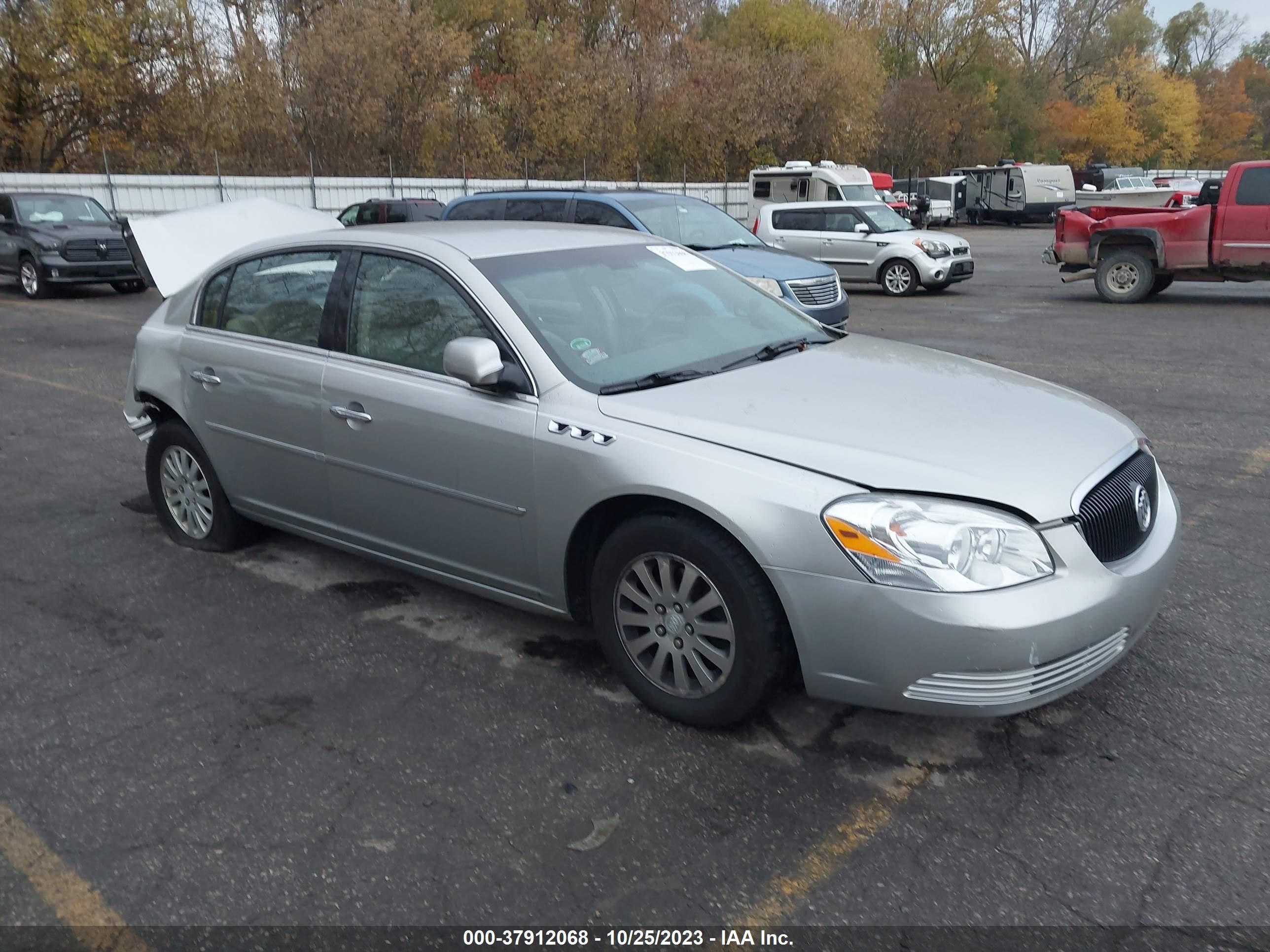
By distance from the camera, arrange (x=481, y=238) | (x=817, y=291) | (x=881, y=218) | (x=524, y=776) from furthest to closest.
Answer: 1. (x=881, y=218)
2. (x=817, y=291)
3. (x=481, y=238)
4. (x=524, y=776)

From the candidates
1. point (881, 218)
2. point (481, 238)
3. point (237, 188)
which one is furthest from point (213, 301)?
point (237, 188)

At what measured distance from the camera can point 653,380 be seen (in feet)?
12.5

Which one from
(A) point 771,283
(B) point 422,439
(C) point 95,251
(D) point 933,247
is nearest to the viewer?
(B) point 422,439

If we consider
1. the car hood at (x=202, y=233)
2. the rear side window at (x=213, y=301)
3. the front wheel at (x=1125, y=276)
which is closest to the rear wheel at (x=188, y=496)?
the rear side window at (x=213, y=301)

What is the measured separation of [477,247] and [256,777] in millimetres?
2114

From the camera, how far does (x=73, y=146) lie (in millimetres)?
29188

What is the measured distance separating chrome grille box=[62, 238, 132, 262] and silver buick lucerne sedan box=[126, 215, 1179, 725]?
562 inches

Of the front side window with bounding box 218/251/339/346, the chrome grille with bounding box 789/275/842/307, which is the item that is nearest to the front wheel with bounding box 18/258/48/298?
the chrome grille with bounding box 789/275/842/307

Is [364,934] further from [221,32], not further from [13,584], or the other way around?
[221,32]

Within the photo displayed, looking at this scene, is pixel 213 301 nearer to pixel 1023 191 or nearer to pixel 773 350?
pixel 773 350

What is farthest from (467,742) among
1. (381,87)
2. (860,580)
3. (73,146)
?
(381,87)

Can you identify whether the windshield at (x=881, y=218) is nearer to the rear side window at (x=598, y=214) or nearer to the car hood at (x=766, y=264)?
the car hood at (x=766, y=264)

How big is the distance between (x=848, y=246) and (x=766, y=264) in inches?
280

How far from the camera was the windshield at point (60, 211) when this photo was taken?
59.2 ft
